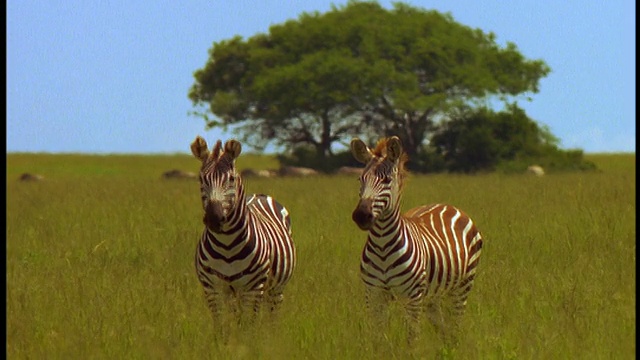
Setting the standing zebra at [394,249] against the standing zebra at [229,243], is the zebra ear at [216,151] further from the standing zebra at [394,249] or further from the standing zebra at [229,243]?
the standing zebra at [394,249]

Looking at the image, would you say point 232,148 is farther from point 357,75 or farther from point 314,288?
point 357,75

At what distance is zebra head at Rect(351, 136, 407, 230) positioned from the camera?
6488 mm

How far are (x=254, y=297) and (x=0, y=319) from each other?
2052 millimetres

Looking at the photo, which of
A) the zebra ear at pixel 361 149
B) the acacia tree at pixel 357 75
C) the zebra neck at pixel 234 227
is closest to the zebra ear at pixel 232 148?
the zebra neck at pixel 234 227

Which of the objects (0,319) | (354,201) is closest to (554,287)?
(0,319)

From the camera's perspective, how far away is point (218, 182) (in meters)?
6.86

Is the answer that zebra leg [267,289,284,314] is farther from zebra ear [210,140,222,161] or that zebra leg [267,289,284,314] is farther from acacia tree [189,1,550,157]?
acacia tree [189,1,550,157]

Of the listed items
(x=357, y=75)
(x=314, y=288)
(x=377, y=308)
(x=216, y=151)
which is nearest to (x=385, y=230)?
(x=377, y=308)

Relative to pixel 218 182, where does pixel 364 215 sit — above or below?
below

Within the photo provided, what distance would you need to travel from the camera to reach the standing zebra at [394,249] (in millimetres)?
6633

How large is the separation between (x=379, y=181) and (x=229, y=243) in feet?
4.10

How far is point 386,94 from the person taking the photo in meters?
42.2

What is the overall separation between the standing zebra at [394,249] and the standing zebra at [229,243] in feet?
2.70

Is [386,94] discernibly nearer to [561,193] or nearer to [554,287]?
[561,193]
